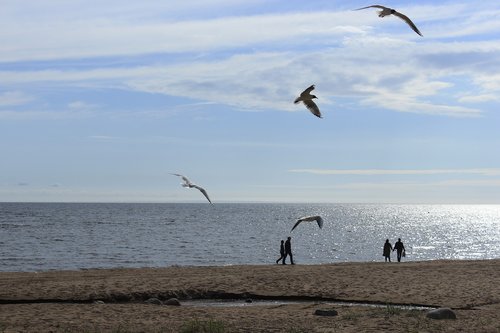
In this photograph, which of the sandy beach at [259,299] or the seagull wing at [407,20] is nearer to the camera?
the seagull wing at [407,20]

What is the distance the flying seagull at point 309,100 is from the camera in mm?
13594

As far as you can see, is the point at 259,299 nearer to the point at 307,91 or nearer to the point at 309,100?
the point at 309,100

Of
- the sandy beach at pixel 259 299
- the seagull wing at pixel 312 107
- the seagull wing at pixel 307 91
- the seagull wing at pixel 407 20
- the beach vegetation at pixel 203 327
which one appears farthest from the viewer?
the sandy beach at pixel 259 299

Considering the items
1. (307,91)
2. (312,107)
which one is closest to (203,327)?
(312,107)

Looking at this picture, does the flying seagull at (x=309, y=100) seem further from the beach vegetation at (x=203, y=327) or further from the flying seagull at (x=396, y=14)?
the beach vegetation at (x=203, y=327)

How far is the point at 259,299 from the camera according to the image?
21.0 meters

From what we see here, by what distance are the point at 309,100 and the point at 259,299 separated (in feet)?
28.9

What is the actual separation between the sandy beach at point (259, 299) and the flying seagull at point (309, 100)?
4.83 metres

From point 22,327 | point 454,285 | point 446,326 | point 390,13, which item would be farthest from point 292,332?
point 454,285

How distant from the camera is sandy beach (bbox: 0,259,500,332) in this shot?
15.8 meters

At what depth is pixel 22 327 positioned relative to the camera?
15.5 m

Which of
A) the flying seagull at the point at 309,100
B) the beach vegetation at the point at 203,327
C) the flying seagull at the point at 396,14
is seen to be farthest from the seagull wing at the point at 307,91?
the beach vegetation at the point at 203,327

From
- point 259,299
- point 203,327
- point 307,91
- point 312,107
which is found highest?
point 307,91

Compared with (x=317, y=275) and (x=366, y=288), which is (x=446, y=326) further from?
(x=317, y=275)
